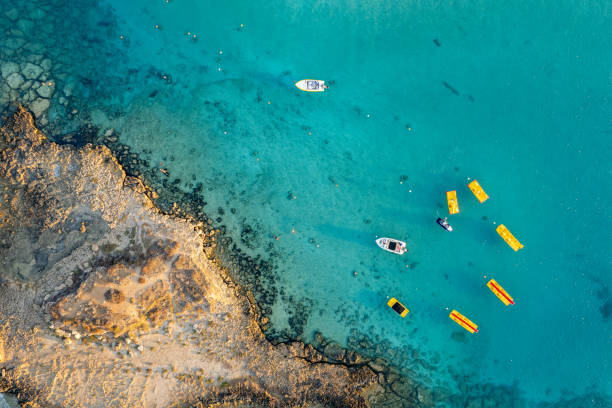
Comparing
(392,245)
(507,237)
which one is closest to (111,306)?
(392,245)

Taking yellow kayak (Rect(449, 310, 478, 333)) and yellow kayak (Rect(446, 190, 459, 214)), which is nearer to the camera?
yellow kayak (Rect(446, 190, 459, 214))

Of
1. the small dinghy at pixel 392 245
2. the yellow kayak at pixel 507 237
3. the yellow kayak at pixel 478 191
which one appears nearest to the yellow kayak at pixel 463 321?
the small dinghy at pixel 392 245

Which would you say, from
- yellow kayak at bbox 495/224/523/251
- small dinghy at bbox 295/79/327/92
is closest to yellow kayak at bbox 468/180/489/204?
yellow kayak at bbox 495/224/523/251

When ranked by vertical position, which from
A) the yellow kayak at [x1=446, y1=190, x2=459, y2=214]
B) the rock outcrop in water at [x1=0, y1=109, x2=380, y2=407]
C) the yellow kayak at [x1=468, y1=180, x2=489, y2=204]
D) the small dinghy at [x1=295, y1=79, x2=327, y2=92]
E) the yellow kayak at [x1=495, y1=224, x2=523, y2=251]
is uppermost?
the small dinghy at [x1=295, y1=79, x2=327, y2=92]

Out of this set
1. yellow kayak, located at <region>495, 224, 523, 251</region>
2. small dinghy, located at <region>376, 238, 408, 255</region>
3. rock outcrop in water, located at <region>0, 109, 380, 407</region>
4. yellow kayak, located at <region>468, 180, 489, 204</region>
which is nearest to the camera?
rock outcrop in water, located at <region>0, 109, 380, 407</region>

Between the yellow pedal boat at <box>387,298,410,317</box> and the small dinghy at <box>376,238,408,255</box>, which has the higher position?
the small dinghy at <box>376,238,408,255</box>

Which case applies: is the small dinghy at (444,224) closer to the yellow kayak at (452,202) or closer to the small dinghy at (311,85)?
the yellow kayak at (452,202)

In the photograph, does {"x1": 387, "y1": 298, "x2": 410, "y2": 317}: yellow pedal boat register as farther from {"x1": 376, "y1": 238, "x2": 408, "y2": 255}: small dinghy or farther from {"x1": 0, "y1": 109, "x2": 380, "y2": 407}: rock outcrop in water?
{"x1": 0, "y1": 109, "x2": 380, "y2": 407}: rock outcrop in water

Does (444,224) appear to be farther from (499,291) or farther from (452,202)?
(499,291)

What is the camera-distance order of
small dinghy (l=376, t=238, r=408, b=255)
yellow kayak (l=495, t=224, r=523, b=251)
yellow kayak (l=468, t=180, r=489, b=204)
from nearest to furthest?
1. small dinghy (l=376, t=238, r=408, b=255)
2. yellow kayak (l=468, t=180, r=489, b=204)
3. yellow kayak (l=495, t=224, r=523, b=251)
